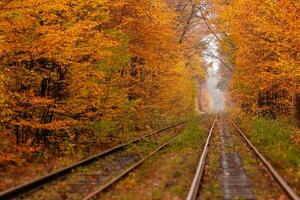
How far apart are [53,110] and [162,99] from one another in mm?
15732

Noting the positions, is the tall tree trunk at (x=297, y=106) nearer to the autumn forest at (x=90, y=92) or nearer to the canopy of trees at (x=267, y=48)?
the autumn forest at (x=90, y=92)

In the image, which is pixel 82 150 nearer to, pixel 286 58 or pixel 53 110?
pixel 53 110

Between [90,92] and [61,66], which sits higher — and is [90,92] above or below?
below

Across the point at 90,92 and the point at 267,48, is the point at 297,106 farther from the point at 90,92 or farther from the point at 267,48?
the point at 90,92

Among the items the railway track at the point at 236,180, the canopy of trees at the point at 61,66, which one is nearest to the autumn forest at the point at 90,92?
the canopy of trees at the point at 61,66

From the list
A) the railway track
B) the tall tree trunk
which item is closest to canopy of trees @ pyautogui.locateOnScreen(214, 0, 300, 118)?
the tall tree trunk

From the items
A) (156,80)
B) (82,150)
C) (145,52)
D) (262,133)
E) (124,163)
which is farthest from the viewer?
(156,80)

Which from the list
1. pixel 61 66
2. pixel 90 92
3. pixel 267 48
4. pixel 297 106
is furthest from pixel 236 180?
pixel 297 106

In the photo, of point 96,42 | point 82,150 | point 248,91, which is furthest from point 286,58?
point 248,91

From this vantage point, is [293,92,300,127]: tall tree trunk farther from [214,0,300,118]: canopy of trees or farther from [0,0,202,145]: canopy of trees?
[0,0,202,145]: canopy of trees

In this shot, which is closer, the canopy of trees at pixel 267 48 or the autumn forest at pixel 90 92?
the autumn forest at pixel 90 92

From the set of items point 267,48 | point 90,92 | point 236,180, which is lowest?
point 236,180

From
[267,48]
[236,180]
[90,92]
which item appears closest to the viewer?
[236,180]

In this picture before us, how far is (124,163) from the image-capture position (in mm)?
15250
